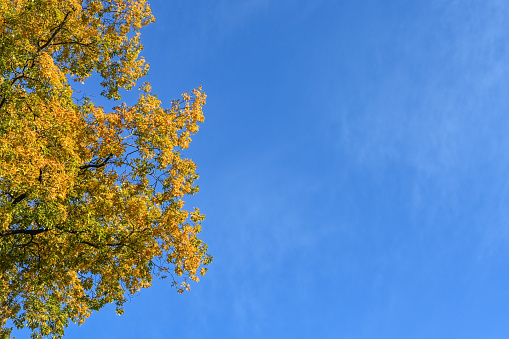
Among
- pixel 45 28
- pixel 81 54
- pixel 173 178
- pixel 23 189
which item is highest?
pixel 81 54

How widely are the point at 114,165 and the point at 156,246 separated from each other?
327cm

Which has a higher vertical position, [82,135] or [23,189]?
[82,135]

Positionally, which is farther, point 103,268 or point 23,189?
point 103,268

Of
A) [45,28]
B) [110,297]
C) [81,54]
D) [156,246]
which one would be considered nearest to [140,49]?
[81,54]

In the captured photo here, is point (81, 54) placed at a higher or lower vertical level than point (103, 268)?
higher

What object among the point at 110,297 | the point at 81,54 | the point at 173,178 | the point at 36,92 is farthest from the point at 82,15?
the point at 110,297

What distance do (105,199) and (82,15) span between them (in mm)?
7881

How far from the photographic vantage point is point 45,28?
15820 mm

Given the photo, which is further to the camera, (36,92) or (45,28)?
(45,28)

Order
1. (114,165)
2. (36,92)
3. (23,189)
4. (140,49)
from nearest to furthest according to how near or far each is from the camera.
Answer: 1. (23,189)
2. (36,92)
3. (114,165)
4. (140,49)

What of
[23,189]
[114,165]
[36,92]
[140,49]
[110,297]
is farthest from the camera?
[140,49]

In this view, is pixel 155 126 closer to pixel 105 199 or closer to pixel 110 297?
pixel 105 199

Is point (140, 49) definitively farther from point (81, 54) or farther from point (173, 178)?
point (173, 178)

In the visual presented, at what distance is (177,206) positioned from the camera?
16.8 metres
